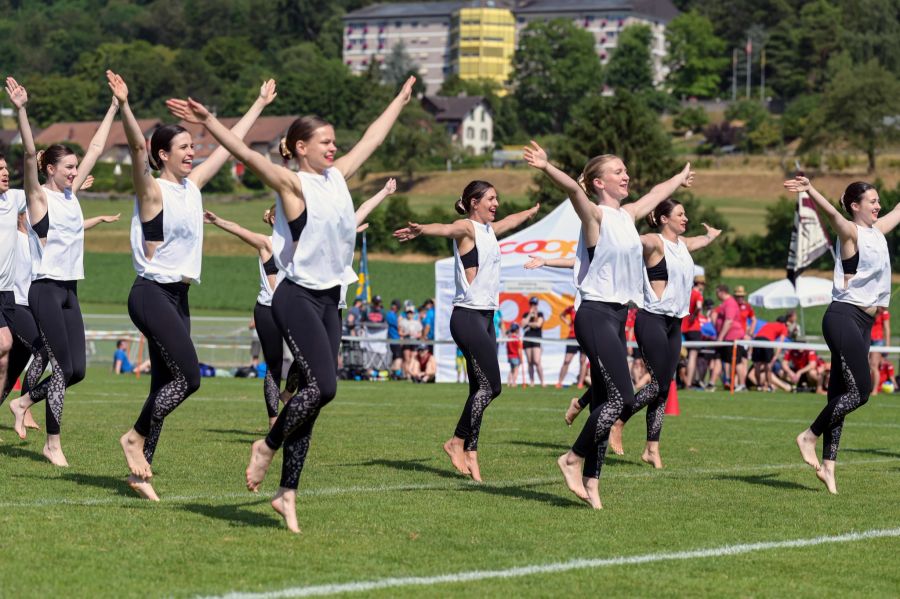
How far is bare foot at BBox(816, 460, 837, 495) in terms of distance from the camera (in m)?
10.6

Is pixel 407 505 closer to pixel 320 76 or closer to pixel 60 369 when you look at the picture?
pixel 60 369

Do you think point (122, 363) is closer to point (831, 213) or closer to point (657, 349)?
point (657, 349)

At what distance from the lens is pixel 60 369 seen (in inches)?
428

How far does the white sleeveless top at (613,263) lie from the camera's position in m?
9.37

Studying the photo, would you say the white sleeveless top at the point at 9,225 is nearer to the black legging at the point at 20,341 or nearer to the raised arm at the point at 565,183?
the black legging at the point at 20,341

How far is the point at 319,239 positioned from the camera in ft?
26.1

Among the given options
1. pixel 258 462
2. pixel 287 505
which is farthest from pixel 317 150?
pixel 287 505

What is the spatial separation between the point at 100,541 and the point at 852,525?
177 inches

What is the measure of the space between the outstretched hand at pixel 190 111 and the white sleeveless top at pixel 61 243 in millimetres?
3331

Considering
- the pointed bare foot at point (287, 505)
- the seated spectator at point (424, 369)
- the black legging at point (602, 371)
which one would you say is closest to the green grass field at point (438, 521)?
the pointed bare foot at point (287, 505)

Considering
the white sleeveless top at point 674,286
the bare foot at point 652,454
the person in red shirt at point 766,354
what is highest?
the white sleeveless top at point 674,286

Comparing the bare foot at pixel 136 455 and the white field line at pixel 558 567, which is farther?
the bare foot at pixel 136 455

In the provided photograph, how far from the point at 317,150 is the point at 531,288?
844 inches

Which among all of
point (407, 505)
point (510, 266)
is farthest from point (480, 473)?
point (510, 266)
